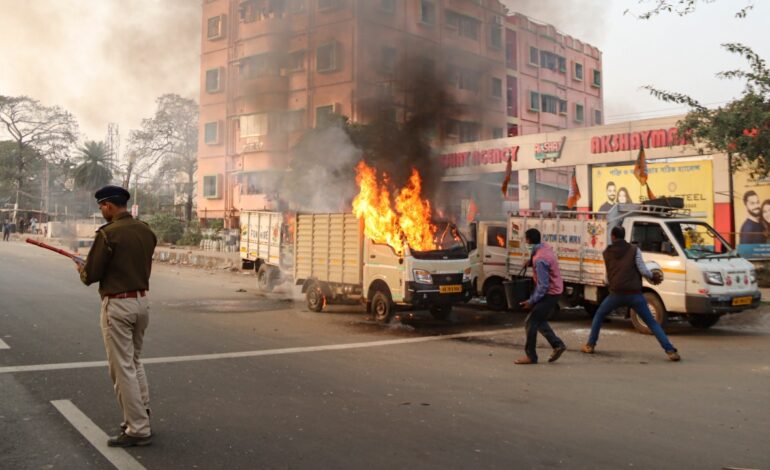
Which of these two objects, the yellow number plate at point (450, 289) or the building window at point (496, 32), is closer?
the yellow number plate at point (450, 289)

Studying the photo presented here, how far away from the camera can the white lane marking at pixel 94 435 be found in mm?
3893

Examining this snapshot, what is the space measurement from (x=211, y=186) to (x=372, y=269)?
1115 inches

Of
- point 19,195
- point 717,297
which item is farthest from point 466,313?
point 19,195

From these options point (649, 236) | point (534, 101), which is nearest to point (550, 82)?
point (534, 101)

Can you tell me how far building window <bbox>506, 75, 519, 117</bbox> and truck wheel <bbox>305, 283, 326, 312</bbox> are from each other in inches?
1115

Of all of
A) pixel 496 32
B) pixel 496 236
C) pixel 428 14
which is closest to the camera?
pixel 496 236

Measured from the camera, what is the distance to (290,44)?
15898mm

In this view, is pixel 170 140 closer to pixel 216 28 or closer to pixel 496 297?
pixel 216 28

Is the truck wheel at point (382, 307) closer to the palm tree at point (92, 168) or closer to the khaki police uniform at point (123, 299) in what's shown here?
the khaki police uniform at point (123, 299)

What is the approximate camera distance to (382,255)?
1091 cm

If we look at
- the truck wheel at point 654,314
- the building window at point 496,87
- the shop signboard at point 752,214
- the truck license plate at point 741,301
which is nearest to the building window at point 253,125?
the building window at point 496,87

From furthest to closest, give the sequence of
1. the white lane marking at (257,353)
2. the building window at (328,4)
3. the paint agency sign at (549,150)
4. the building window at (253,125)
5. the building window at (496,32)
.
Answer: the paint agency sign at (549,150) → the building window at (253,125) → the building window at (496,32) → the building window at (328,4) → the white lane marking at (257,353)

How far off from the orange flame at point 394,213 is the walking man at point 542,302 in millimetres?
3471

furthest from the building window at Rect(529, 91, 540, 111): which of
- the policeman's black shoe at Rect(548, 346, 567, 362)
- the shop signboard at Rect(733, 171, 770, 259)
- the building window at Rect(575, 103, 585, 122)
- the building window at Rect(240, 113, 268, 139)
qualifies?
the policeman's black shoe at Rect(548, 346, 567, 362)
